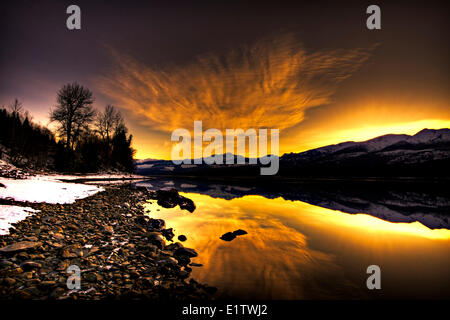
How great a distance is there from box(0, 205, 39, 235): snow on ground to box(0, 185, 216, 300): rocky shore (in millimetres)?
255

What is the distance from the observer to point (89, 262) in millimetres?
5422

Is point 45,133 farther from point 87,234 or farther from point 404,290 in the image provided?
point 404,290

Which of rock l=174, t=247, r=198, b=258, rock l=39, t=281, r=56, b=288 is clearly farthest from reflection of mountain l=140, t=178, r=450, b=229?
rock l=39, t=281, r=56, b=288

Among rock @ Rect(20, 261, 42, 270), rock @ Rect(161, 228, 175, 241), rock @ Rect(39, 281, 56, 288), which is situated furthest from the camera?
rock @ Rect(161, 228, 175, 241)

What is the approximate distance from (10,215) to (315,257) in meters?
13.6

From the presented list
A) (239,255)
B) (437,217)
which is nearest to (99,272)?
(239,255)

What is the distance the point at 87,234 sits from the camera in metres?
7.34

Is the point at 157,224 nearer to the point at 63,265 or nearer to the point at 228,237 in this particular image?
the point at 228,237

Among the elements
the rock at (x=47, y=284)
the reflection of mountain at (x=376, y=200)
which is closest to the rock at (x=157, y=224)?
the rock at (x=47, y=284)

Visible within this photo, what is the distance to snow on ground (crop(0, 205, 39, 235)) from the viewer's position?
6348 millimetres

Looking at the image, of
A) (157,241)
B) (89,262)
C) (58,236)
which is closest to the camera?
(89,262)

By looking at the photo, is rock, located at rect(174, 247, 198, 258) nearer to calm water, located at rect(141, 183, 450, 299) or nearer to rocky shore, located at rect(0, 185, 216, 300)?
rocky shore, located at rect(0, 185, 216, 300)

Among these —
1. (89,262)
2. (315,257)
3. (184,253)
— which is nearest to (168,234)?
(184,253)

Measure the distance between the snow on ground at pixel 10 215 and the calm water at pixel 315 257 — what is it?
679 cm
